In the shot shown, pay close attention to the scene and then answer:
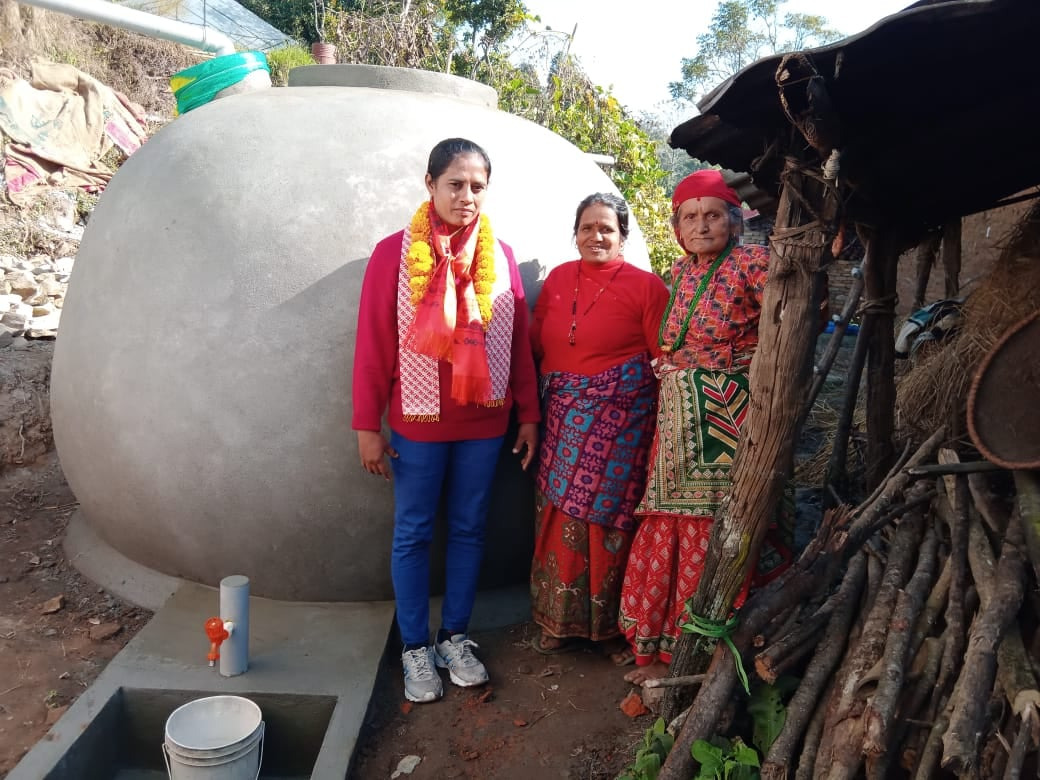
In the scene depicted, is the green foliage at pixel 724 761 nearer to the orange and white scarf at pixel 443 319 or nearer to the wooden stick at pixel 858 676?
the wooden stick at pixel 858 676

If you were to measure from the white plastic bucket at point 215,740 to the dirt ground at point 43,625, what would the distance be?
0.53 meters

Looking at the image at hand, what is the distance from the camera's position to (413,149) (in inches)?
116

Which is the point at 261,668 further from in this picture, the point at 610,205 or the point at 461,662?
the point at 610,205

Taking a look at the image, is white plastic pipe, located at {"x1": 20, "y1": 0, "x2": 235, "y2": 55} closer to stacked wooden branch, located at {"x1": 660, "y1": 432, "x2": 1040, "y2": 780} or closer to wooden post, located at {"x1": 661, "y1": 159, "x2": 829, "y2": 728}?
wooden post, located at {"x1": 661, "y1": 159, "x2": 829, "y2": 728}

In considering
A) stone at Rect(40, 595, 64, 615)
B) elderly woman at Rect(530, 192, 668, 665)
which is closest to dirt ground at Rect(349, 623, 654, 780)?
elderly woman at Rect(530, 192, 668, 665)

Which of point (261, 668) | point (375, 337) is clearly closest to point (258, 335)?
point (375, 337)

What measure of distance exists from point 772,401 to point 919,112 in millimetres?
963

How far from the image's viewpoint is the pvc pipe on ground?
245cm

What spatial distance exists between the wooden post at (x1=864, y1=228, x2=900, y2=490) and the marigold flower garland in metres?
1.72

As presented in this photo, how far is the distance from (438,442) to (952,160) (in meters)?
1.99

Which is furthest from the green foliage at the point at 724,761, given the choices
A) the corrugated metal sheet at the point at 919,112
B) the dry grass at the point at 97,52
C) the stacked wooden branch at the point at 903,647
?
the dry grass at the point at 97,52

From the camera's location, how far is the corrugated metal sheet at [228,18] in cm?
1645

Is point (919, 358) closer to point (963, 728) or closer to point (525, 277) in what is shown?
point (525, 277)

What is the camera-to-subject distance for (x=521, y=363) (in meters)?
2.77
